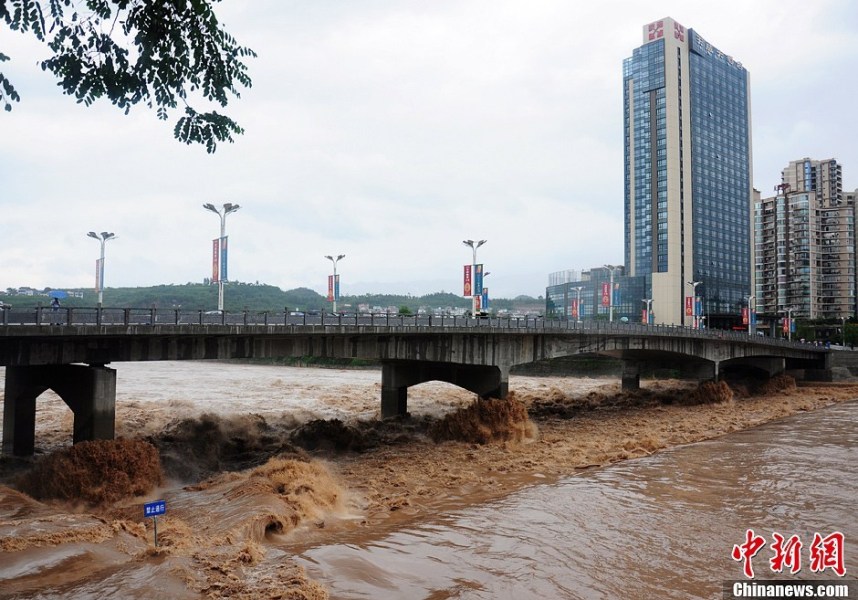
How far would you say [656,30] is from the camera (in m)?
119

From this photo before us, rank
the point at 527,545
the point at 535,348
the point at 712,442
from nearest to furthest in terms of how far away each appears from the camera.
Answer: the point at 527,545, the point at 712,442, the point at 535,348

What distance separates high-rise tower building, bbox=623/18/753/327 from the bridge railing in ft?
241

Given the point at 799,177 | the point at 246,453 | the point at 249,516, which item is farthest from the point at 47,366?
the point at 799,177

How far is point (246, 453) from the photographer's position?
28.0m

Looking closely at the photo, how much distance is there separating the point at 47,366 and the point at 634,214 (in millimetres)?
113674

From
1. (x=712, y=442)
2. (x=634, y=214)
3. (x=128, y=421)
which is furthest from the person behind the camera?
(x=634, y=214)

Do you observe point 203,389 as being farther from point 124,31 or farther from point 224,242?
point 124,31

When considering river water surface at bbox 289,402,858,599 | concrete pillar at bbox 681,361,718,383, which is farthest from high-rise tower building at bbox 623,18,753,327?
river water surface at bbox 289,402,858,599

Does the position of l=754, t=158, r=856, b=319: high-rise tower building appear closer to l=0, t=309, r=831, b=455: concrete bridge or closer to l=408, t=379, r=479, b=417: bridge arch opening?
l=0, t=309, r=831, b=455: concrete bridge

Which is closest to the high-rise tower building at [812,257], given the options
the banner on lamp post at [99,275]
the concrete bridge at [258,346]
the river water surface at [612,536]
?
the concrete bridge at [258,346]

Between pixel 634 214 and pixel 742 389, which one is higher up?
pixel 634 214

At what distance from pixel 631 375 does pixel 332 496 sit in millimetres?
48154

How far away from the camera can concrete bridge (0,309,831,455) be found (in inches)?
863

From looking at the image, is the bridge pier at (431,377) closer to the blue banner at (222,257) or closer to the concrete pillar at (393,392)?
the concrete pillar at (393,392)
